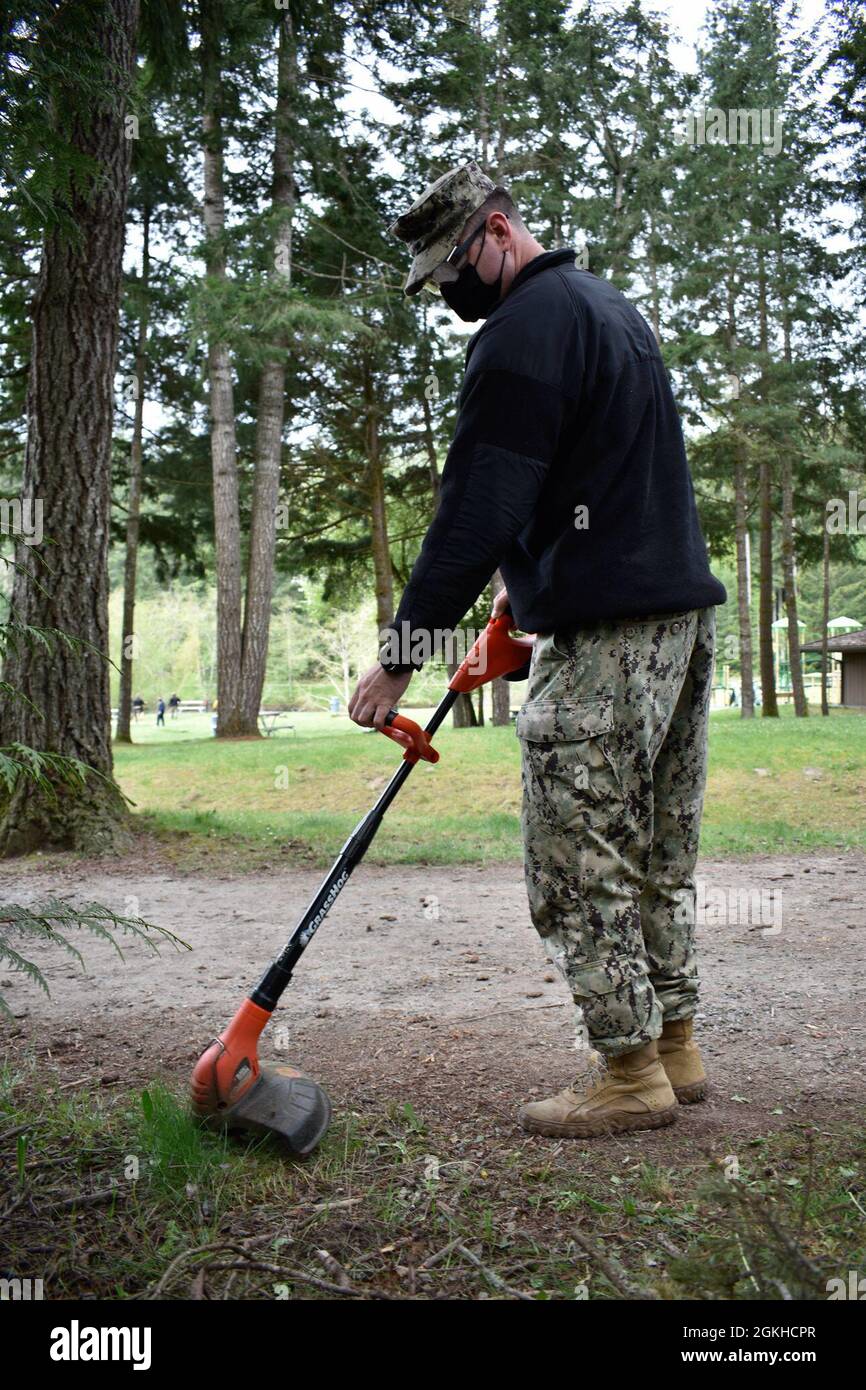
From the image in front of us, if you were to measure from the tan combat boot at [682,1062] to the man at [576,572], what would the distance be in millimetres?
187

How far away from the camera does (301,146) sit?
55.2 ft

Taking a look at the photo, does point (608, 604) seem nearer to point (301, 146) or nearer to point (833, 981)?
point (833, 981)

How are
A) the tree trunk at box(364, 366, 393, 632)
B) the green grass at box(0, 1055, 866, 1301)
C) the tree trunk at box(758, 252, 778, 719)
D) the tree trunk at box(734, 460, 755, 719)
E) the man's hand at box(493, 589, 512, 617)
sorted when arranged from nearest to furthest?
1. the green grass at box(0, 1055, 866, 1301)
2. the man's hand at box(493, 589, 512, 617)
3. the tree trunk at box(364, 366, 393, 632)
4. the tree trunk at box(734, 460, 755, 719)
5. the tree trunk at box(758, 252, 778, 719)

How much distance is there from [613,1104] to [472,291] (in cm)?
222

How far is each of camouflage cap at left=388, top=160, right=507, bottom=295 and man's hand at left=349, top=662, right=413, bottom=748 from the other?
1069mm

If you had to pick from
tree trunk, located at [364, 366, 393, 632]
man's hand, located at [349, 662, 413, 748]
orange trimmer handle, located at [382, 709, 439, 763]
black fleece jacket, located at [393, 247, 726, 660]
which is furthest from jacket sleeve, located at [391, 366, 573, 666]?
tree trunk, located at [364, 366, 393, 632]

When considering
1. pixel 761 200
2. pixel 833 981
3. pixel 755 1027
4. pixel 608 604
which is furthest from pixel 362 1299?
pixel 761 200

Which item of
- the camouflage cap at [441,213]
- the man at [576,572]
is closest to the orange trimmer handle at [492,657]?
the man at [576,572]

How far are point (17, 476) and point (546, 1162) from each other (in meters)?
20.3

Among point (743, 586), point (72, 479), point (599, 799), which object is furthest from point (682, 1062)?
point (743, 586)

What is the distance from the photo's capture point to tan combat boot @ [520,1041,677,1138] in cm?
282

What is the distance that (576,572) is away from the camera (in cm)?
276

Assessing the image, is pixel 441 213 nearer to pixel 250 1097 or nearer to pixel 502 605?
pixel 502 605

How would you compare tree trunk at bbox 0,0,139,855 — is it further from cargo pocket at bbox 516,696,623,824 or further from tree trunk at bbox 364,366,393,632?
tree trunk at bbox 364,366,393,632
